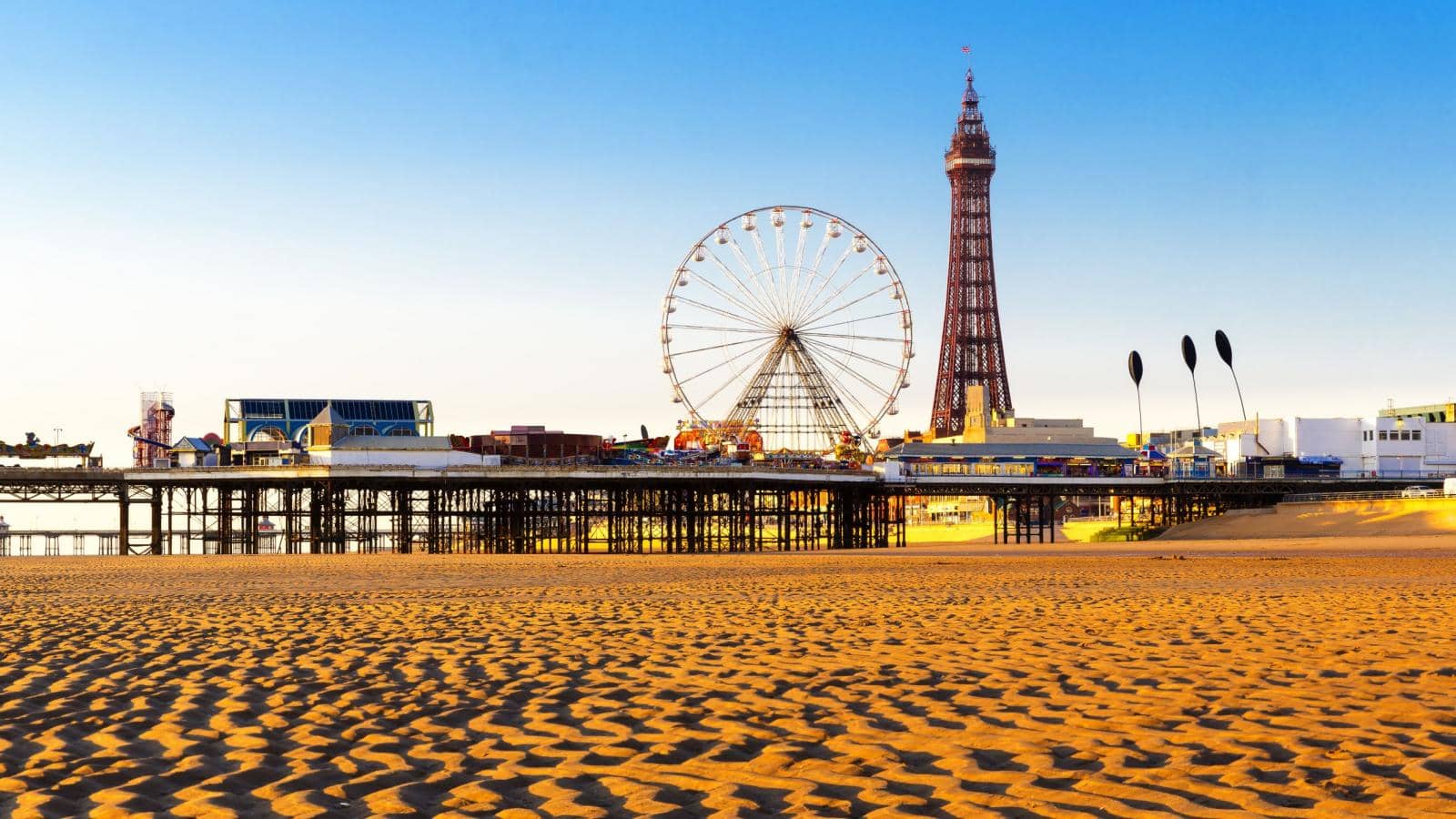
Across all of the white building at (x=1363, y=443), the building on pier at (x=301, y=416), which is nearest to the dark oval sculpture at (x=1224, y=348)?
the white building at (x=1363, y=443)

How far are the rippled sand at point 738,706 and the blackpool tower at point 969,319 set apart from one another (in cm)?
10956

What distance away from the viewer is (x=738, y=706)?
9.31 metres

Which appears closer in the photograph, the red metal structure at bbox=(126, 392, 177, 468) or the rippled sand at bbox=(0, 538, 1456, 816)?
the rippled sand at bbox=(0, 538, 1456, 816)

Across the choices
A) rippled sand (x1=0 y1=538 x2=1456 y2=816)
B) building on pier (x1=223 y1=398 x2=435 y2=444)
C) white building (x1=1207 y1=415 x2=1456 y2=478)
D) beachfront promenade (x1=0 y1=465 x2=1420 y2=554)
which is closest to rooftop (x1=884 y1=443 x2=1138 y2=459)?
white building (x1=1207 y1=415 x2=1456 y2=478)

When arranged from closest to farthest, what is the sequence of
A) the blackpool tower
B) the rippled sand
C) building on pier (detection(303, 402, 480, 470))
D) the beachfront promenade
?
the rippled sand → the beachfront promenade → building on pier (detection(303, 402, 480, 470)) → the blackpool tower

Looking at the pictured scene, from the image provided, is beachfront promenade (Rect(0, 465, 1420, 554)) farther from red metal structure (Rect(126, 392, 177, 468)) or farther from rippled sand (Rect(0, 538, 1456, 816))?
rippled sand (Rect(0, 538, 1456, 816))

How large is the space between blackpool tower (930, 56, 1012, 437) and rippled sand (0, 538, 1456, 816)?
110 m

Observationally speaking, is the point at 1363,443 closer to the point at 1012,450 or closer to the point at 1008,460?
the point at 1012,450

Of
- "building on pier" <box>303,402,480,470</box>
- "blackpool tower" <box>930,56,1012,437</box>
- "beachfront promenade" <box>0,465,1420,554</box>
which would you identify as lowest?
"beachfront promenade" <box>0,465,1420,554</box>

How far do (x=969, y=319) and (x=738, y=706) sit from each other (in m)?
120

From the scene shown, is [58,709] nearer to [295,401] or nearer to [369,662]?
[369,662]

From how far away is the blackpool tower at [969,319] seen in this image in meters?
127

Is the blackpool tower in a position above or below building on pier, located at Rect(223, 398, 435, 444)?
above

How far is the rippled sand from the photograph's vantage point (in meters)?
6.73
